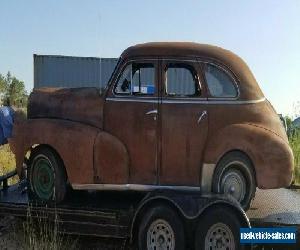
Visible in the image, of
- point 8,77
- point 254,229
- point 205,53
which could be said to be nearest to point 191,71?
point 205,53

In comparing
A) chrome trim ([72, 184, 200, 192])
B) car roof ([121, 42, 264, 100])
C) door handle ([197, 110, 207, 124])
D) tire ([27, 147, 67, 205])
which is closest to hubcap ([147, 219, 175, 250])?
chrome trim ([72, 184, 200, 192])

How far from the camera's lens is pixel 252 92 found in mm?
5719

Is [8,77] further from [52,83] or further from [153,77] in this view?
[153,77]

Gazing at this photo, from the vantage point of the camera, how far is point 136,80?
19.2ft

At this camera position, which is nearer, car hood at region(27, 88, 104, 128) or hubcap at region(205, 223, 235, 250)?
hubcap at region(205, 223, 235, 250)

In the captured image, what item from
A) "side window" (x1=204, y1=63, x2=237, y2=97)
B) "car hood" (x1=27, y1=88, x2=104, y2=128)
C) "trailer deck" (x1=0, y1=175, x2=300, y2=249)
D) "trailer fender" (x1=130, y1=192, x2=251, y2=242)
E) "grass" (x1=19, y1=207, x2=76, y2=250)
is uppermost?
"side window" (x1=204, y1=63, x2=237, y2=97)

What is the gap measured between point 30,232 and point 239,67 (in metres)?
3.36

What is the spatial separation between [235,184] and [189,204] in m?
0.71

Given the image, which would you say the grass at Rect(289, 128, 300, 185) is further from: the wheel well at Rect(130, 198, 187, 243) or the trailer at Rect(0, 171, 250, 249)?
the wheel well at Rect(130, 198, 187, 243)

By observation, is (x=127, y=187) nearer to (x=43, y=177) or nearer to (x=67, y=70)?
(x=43, y=177)

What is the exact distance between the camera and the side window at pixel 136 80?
5762 mm

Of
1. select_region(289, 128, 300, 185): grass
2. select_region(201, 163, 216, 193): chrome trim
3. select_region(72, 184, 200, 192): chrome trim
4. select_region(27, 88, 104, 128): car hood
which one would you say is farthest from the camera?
select_region(289, 128, 300, 185): grass

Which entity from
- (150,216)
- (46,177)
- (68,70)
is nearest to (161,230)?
(150,216)

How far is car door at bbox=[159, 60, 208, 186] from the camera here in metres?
5.51
